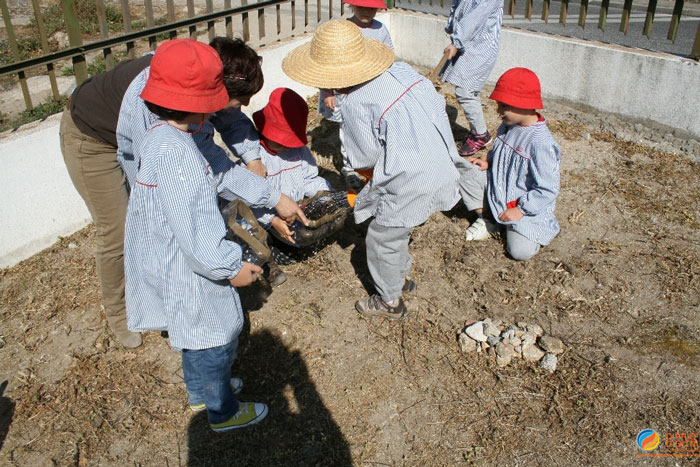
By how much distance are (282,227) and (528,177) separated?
1623 millimetres

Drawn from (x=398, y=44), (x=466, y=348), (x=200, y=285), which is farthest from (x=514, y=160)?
(x=398, y=44)

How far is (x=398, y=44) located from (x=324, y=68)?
4.85 metres

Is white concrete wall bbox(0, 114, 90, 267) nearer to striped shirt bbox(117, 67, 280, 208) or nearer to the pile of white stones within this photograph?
striped shirt bbox(117, 67, 280, 208)

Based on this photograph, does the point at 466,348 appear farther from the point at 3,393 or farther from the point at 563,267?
the point at 3,393

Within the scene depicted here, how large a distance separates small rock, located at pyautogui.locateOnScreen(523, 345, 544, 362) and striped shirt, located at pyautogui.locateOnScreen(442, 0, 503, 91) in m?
2.58

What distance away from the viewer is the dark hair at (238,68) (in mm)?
2295

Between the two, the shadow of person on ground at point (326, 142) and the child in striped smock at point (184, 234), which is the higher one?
the child in striped smock at point (184, 234)

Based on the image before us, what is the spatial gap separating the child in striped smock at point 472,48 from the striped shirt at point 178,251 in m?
3.28

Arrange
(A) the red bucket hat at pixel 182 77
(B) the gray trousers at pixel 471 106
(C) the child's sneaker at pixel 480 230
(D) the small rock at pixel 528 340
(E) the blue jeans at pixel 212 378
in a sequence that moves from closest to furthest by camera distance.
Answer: (A) the red bucket hat at pixel 182 77 → (E) the blue jeans at pixel 212 378 → (D) the small rock at pixel 528 340 → (C) the child's sneaker at pixel 480 230 → (B) the gray trousers at pixel 471 106

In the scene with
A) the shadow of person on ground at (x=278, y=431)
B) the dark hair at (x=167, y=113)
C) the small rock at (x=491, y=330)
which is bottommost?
the shadow of person on ground at (x=278, y=431)

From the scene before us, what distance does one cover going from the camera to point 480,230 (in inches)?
153

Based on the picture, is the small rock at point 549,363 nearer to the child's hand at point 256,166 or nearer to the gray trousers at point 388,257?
the gray trousers at point 388,257

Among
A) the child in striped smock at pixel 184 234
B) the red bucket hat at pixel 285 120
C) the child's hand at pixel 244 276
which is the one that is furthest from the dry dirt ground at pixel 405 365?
the child's hand at pixel 244 276

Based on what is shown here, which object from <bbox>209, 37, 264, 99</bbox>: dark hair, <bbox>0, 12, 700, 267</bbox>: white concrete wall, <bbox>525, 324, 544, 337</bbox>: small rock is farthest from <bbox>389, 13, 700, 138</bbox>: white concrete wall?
<bbox>209, 37, 264, 99</bbox>: dark hair
